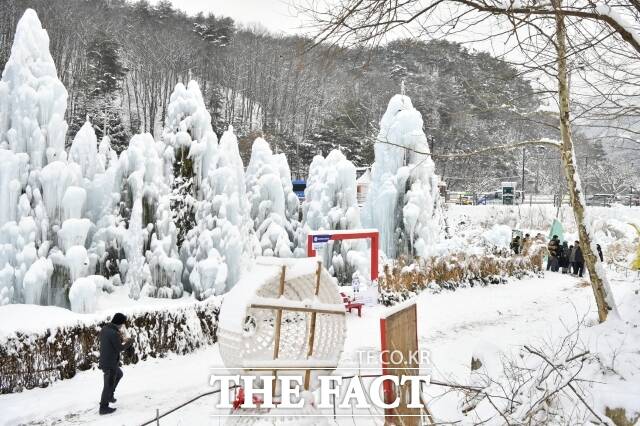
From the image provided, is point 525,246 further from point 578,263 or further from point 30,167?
point 30,167

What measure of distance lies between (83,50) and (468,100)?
40.8 meters

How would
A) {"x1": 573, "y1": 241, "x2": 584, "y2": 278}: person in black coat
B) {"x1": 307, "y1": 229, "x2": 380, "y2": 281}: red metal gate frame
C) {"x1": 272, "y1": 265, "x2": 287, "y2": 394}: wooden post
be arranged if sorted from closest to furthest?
1. {"x1": 272, "y1": 265, "x2": 287, "y2": 394}: wooden post
2. {"x1": 307, "y1": 229, "x2": 380, "y2": 281}: red metal gate frame
3. {"x1": 573, "y1": 241, "x2": 584, "y2": 278}: person in black coat

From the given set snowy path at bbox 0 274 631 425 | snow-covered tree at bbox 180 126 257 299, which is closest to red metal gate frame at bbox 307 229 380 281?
snowy path at bbox 0 274 631 425

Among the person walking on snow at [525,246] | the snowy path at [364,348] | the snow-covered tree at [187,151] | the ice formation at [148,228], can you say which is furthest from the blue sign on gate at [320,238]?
the person walking on snow at [525,246]

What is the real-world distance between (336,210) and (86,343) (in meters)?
9.11

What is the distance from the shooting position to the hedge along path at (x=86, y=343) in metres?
6.81

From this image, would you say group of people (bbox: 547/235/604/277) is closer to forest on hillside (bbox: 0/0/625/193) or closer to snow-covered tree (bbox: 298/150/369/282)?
forest on hillside (bbox: 0/0/625/193)

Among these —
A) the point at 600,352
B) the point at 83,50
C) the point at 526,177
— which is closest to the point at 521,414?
the point at 600,352

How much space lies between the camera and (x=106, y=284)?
11.4 m

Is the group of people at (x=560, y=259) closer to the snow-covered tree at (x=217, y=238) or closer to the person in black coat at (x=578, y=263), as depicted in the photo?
the person in black coat at (x=578, y=263)

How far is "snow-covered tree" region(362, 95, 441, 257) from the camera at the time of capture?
1638 cm

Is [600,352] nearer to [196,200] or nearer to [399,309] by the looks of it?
[399,309]

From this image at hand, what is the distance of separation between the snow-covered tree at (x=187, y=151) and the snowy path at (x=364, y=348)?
4700 millimetres

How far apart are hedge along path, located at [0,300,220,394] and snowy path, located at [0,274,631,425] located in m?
0.20
